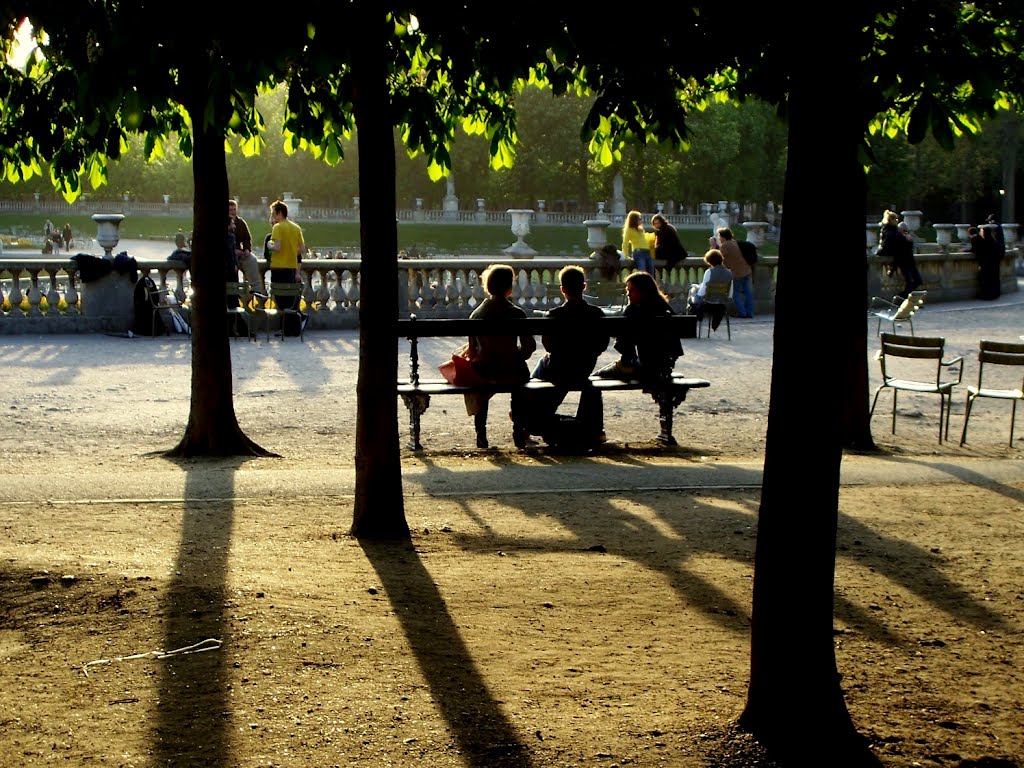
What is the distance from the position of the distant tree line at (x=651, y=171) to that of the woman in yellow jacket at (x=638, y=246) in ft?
126

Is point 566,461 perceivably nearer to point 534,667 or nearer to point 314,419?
point 314,419

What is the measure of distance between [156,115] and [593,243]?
704 inches

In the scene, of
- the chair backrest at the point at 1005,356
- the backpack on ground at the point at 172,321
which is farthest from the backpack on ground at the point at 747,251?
the chair backrest at the point at 1005,356

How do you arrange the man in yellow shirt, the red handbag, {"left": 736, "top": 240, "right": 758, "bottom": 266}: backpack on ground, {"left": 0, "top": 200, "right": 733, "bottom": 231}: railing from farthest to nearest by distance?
{"left": 0, "top": 200, "right": 733, "bottom": 231}: railing
{"left": 736, "top": 240, "right": 758, "bottom": 266}: backpack on ground
the man in yellow shirt
the red handbag

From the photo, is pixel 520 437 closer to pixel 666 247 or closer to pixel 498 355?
pixel 498 355

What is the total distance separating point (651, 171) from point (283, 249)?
5873 cm

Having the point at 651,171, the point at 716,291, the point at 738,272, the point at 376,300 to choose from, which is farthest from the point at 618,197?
the point at 376,300

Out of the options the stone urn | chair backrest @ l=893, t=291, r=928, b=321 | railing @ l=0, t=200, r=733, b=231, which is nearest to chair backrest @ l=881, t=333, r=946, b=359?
chair backrest @ l=893, t=291, r=928, b=321

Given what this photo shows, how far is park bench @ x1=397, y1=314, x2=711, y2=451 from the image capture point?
10.2m

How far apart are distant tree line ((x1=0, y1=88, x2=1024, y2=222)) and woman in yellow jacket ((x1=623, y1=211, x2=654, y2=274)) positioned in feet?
126

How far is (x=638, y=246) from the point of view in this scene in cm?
2322

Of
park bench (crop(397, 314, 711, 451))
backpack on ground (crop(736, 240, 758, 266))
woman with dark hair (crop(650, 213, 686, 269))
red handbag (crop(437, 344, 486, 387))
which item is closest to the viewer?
park bench (crop(397, 314, 711, 451))

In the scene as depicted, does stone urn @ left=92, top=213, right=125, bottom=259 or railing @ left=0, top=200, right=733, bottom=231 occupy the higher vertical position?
stone urn @ left=92, top=213, right=125, bottom=259

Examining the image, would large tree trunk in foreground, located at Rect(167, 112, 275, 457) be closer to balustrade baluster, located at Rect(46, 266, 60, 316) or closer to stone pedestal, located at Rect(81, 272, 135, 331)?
stone pedestal, located at Rect(81, 272, 135, 331)
